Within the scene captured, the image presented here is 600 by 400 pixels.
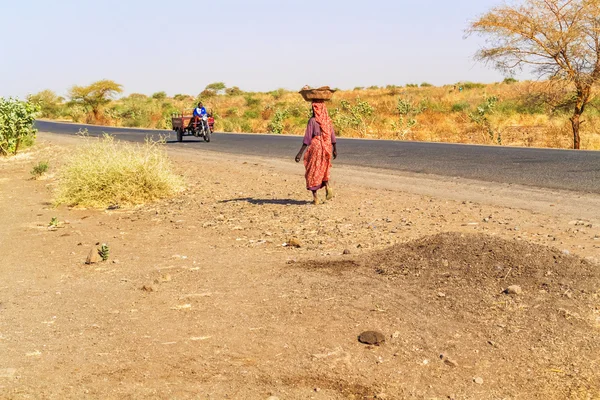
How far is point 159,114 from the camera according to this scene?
61781mm

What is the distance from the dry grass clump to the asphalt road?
19.8 ft

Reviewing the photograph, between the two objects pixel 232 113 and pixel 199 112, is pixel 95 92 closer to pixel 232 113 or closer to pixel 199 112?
pixel 232 113

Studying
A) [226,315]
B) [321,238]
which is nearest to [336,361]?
[226,315]

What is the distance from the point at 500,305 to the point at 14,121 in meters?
21.5

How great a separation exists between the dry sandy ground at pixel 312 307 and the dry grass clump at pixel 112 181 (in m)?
2.68

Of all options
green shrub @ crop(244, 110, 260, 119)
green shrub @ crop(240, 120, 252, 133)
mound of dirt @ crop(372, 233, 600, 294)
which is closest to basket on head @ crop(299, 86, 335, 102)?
mound of dirt @ crop(372, 233, 600, 294)

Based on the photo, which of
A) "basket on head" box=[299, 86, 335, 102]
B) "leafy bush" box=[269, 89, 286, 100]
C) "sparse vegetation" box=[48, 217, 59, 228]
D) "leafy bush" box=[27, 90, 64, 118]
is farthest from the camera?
"leafy bush" box=[27, 90, 64, 118]

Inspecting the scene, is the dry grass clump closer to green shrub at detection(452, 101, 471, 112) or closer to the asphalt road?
the asphalt road

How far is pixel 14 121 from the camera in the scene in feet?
77.6

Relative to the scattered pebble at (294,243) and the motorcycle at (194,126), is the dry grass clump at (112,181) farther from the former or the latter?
the motorcycle at (194,126)

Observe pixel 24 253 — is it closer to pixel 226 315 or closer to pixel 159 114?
pixel 226 315

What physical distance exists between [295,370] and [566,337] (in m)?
1.86

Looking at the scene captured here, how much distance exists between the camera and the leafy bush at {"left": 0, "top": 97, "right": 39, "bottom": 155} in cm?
2339

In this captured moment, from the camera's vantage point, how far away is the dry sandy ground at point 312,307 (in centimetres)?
438
